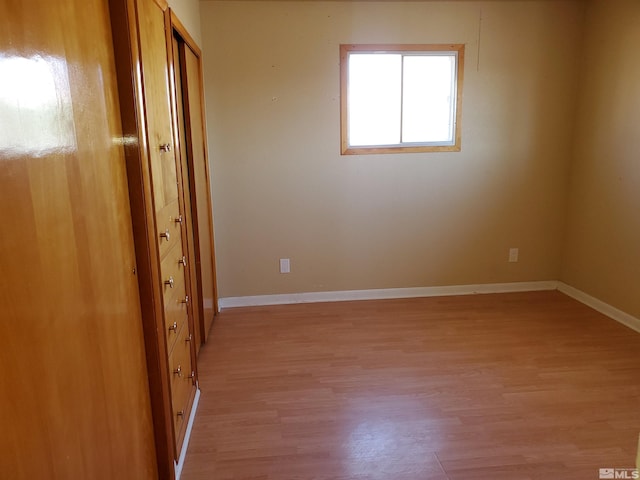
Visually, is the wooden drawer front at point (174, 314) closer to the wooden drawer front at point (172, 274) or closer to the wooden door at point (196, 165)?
the wooden drawer front at point (172, 274)

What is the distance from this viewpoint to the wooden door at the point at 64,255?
0.77 meters

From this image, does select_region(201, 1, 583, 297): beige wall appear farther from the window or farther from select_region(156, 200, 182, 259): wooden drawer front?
select_region(156, 200, 182, 259): wooden drawer front

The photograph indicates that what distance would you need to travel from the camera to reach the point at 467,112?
358 cm

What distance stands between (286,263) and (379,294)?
85 centimetres

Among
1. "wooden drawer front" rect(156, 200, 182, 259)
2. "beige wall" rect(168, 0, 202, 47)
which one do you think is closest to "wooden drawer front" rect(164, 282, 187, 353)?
"wooden drawer front" rect(156, 200, 182, 259)

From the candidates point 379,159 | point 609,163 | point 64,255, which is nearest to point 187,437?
point 64,255

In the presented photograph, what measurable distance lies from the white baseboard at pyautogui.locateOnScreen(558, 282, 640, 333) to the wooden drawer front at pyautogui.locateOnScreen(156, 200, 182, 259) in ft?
10.2

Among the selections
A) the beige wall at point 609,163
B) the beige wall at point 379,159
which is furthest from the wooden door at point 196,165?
the beige wall at point 609,163

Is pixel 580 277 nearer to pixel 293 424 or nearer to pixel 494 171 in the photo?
pixel 494 171

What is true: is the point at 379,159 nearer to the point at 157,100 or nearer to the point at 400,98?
the point at 400,98

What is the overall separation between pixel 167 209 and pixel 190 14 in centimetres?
162

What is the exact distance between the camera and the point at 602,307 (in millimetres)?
3445

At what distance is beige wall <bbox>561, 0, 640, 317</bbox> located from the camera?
3113 mm

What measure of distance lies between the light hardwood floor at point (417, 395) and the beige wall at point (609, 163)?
1.21ft
